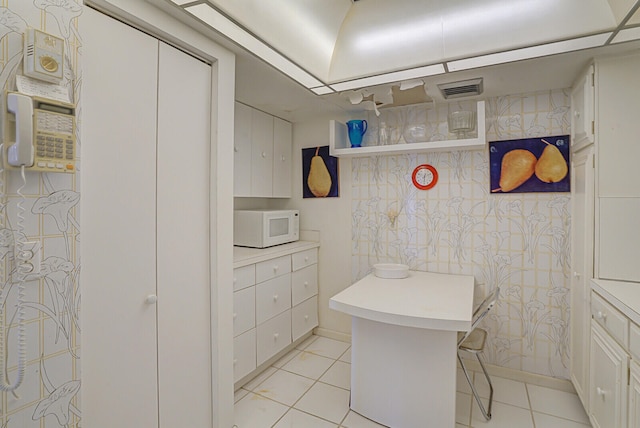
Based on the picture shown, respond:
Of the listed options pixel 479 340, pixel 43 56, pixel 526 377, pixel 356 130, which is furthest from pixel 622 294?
pixel 43 56

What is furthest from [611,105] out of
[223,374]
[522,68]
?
[223,374]

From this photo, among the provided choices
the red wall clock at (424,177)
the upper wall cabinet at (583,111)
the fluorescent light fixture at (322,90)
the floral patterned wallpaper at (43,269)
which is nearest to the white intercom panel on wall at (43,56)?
the floral patterned wallpaper at (43,269)

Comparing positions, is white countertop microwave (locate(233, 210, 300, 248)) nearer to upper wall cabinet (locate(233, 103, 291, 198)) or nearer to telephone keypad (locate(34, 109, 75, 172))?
upper wall cabinet (locate(233, 103, 291, 198))

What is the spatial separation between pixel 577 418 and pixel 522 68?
219cm

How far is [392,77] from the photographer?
7.07ft

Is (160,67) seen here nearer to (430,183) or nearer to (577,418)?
(430,183)

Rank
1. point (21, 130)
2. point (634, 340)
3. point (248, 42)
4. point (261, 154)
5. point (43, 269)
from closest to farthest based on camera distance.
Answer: point (21, 130) < point (43, 269) < point (634, 340) < point (248, 42) < point (261, 154)

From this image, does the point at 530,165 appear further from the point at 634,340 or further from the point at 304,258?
the point at 304,258

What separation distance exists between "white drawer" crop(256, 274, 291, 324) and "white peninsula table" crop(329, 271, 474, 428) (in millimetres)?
766

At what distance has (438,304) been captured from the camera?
1.92m

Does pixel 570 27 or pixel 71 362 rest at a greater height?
pixel 570 27

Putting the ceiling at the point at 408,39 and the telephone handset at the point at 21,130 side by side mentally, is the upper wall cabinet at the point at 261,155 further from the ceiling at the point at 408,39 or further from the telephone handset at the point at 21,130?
the telephone handset at the point at 21,130

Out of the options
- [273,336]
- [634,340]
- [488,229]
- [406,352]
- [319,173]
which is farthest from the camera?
[319,173]

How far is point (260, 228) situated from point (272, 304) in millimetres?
628
